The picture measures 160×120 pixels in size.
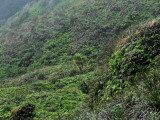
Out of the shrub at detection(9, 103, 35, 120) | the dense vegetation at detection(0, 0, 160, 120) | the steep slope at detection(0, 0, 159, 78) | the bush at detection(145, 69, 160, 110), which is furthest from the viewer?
the steep slope at detection(0, 0, 159, 78)

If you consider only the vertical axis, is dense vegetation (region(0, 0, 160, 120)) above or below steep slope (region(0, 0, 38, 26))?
below

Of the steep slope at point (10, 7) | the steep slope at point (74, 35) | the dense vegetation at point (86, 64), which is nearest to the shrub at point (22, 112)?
the dense vegetation at point (86, 64)

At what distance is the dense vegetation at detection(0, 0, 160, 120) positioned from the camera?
471cm

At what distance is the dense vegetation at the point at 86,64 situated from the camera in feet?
15.5

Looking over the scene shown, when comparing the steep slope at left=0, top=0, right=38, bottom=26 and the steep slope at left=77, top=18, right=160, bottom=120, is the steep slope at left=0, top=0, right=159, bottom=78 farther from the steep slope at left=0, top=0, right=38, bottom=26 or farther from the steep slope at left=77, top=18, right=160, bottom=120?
the steep slope at left=0, top=0, right=38, bottom=26

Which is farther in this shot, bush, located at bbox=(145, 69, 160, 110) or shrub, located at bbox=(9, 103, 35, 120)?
shrub, located at bbox=(9, 103, 35, 120)

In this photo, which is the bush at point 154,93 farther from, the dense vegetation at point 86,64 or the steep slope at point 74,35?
the steep slope at point 74,35

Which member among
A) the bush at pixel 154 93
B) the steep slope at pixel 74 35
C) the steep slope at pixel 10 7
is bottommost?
the steep slope at pixel 74 35

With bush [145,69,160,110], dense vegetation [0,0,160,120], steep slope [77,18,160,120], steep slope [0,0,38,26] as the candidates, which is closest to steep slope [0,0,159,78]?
dense vegetation [0,0,160,120]

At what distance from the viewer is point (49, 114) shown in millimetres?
7711

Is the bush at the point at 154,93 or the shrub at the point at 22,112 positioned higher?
the bush at the point at 154,93

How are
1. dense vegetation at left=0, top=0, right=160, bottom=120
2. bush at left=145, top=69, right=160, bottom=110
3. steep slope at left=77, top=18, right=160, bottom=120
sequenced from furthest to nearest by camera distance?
steep slope at left=77, top=18, right=160, bottom=120 → dense vegetation at left=0, top=0, right=160, bottom=120 → bush at left=145, top=69, right=160, bottom=110

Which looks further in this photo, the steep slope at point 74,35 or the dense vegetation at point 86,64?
the steep slope at point 74,35

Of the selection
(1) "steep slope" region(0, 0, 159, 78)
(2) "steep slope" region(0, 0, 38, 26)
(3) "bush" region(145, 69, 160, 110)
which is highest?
(2) "steep slope" region(0, 0, 38, 26)
